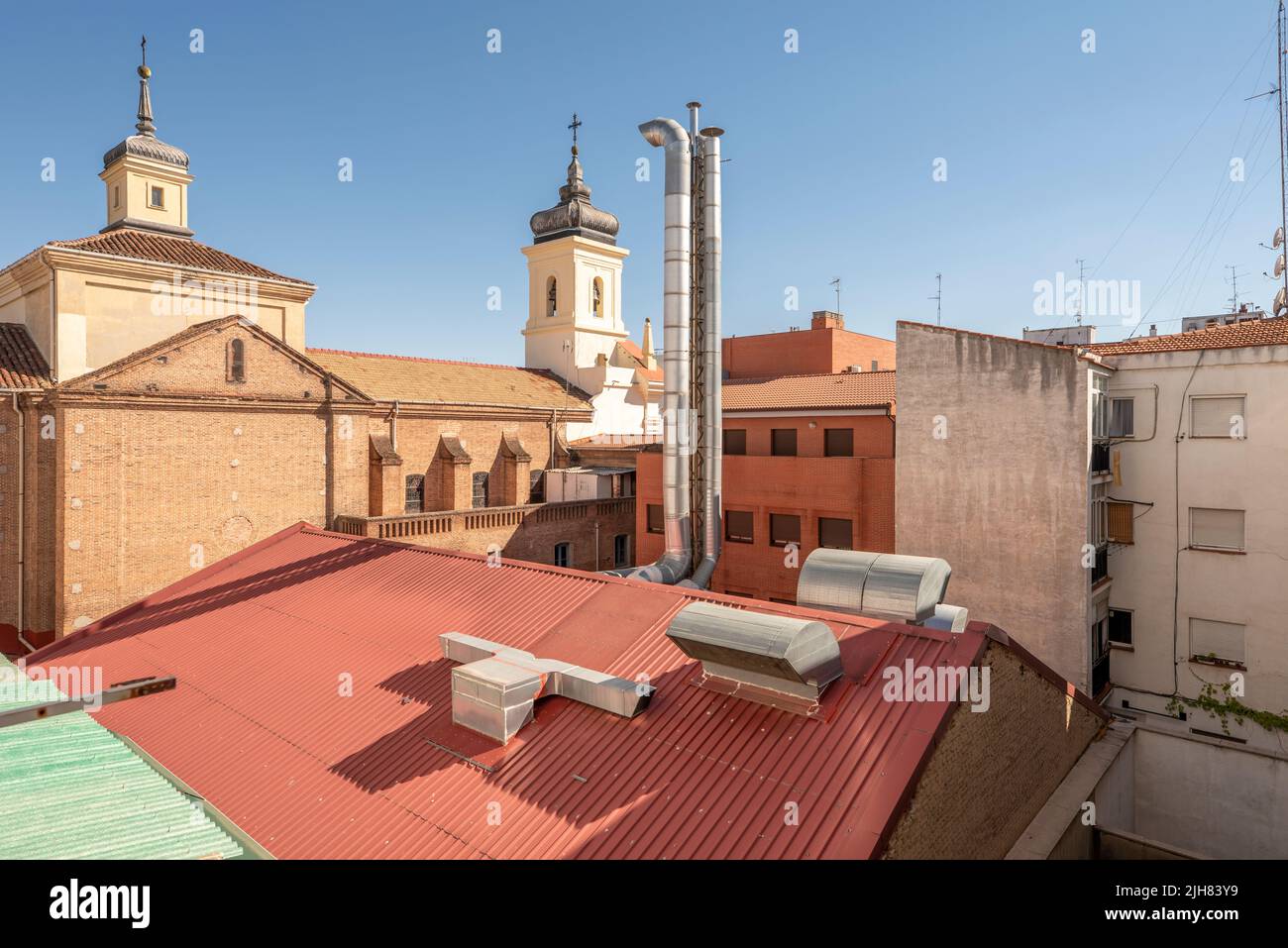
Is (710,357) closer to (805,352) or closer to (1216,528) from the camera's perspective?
(1216,528)

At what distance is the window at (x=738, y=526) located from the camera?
27625 mm

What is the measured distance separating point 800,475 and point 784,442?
2463mm

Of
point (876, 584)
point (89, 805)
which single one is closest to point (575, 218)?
point (876, 584)

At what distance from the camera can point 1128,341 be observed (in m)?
22.5

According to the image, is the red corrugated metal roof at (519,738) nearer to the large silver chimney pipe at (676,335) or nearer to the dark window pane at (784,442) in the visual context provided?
the large silver chimney pipe at (676,335)

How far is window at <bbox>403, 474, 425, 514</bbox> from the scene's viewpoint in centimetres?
3206

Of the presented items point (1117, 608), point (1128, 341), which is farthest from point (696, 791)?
point (1128, 341)

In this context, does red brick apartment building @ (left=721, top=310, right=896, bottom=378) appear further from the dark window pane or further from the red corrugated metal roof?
the red corrugated metal roof

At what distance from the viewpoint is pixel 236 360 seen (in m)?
24.6

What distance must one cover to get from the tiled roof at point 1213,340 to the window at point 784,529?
1063 cm

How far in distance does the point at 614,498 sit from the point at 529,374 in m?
11.1

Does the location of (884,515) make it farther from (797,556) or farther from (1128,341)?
(1128,341)

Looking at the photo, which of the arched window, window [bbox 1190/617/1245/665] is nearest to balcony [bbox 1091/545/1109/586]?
window [bbox 1190/617/1245/665]

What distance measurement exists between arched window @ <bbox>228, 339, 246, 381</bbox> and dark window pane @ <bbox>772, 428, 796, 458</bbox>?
735 inches
